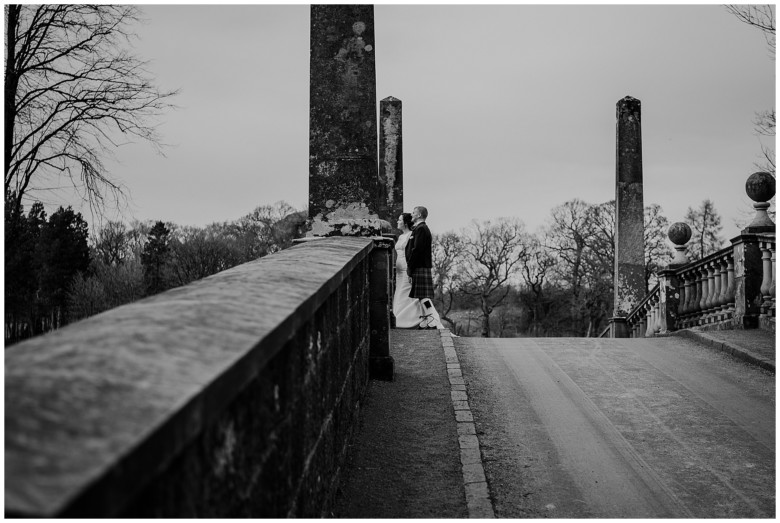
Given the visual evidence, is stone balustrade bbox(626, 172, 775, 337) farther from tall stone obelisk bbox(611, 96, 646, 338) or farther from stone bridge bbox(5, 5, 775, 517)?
stone bridge bbox(5, 5, 775, 517)

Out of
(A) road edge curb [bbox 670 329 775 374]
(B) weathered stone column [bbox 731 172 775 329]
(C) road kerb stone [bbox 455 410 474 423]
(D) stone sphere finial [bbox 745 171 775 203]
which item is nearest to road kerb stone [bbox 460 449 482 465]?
(C) road kerb stone [bbox 455 410 474 423]

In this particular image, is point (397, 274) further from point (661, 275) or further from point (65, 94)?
point (65, 94)

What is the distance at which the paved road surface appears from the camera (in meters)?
6.04

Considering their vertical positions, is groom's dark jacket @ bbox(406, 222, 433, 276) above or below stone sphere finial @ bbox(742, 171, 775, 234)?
below

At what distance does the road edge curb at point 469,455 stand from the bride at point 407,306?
4.28 meters

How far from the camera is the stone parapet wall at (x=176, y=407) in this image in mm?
1411

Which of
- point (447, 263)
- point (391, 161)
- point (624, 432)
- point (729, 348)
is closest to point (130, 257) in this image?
point (447, 263)

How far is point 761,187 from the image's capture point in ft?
46.2

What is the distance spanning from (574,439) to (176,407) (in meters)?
6.36

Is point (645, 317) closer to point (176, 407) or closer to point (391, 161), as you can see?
point (391, 161)

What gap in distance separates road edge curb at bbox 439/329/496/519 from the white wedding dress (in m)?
4.29

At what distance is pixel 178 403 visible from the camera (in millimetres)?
1715

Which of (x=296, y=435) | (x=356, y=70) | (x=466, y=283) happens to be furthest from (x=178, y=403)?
(x=466, y=283)

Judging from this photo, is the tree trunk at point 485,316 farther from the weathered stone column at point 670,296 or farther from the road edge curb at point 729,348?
the road edge curb at point 729,348
